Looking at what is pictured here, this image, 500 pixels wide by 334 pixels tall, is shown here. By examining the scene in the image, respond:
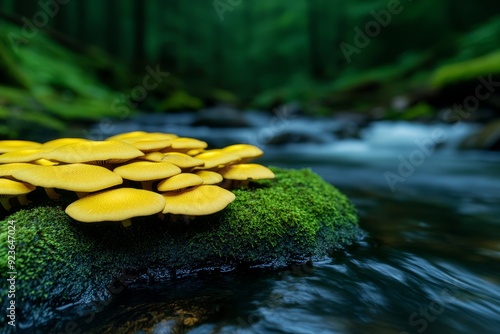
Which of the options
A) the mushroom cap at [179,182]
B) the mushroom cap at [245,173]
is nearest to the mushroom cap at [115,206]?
the mushroom cap at [179,182]

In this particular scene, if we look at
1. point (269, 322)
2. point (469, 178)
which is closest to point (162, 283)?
point (269, 322)

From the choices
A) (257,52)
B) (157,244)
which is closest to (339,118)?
(157,244)

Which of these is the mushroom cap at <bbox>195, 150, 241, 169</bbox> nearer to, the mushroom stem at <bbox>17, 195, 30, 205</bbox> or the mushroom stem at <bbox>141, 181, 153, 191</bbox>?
the mushroom stem at <bbox>141, 181, 153, 191</bbox>

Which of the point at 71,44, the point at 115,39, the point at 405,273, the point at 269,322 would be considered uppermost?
the point at 115,39

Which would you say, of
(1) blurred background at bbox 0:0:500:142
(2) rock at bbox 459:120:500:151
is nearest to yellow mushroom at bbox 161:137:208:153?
(1) blurred background at bbox 0:0:500:142

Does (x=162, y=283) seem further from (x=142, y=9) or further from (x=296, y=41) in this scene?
(x=296, y=41)
